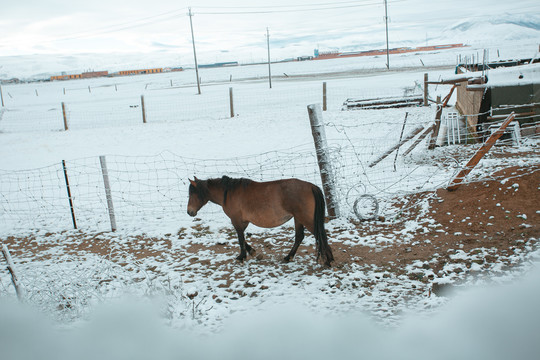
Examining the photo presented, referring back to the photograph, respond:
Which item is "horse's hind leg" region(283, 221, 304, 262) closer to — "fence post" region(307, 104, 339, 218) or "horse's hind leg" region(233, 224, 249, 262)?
"horse's hind leg" region(233, 224, 249, 262)

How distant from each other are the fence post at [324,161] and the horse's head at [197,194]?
6.83ft

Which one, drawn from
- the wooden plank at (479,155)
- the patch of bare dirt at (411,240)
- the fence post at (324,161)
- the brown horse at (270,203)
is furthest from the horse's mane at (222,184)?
the wooden plank at (479,155)

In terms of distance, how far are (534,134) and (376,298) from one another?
326 inches

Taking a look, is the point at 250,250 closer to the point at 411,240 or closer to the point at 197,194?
the point at 197,194

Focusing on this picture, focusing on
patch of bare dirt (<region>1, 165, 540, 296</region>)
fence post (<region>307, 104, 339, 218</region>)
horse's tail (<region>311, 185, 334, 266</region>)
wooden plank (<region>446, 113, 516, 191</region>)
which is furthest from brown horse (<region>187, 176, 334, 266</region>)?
wooden plank (<region>446, 113, 516, 191</region>)

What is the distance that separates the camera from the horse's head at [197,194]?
553cm

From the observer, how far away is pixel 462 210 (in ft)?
18.9

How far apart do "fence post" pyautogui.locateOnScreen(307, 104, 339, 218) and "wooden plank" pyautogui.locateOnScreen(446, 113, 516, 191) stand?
189cm

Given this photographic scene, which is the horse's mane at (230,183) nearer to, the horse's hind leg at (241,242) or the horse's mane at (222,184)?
the horse's mane at (222,184)

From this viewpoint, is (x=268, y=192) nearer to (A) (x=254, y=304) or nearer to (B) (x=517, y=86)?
(A) (x=254, y=304)

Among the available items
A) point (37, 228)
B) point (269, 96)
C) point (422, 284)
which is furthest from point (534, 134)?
point (269, 96)

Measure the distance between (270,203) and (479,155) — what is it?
3585 mm

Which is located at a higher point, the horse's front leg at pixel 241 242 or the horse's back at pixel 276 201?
the horse's back at pixel 276 201

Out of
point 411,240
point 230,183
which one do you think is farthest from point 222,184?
point 411,240
